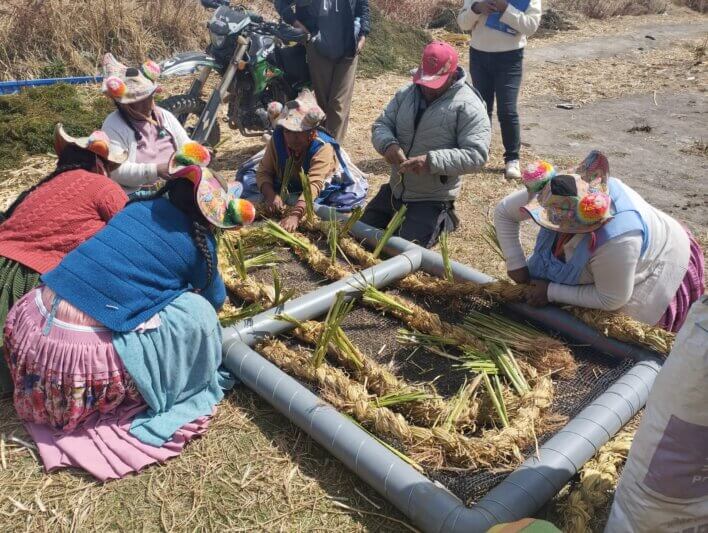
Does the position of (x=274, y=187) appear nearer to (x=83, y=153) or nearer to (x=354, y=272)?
(x=354, y=272)

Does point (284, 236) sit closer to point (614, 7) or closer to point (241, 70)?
point (241, 70)

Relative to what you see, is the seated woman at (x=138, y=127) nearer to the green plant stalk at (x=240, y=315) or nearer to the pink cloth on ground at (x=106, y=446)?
the green plant stalk at (x=240, y=315)

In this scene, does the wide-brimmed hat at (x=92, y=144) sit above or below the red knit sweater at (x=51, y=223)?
above

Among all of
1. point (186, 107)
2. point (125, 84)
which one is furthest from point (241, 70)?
point (125, 84)

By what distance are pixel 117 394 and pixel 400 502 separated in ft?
4.03

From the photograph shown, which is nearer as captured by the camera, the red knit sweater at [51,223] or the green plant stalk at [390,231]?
the red knit sweater at [51,223]

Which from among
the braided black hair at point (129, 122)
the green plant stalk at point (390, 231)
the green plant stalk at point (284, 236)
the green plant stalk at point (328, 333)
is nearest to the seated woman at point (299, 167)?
the green plant stalk at point (284, 236)

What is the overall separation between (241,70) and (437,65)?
270 cm

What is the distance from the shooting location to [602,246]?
279cm

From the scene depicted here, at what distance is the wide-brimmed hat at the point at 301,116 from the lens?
4176mm

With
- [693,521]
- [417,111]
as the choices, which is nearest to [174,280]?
[693,521]

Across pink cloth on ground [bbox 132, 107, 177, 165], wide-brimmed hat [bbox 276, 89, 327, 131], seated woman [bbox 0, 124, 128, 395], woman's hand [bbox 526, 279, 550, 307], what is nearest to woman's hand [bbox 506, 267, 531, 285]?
woman's hand [bbox 526, 279, 550, 307]

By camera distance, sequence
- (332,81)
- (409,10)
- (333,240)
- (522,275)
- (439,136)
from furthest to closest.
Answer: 1. (409,10)
2. (332,81)
3. (439,136)
4. (333,240)
5. (522,275)

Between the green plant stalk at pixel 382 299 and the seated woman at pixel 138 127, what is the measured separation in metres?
1.60
